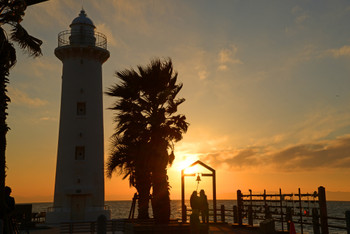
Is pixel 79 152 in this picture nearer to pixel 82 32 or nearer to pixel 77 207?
pixel 77 207

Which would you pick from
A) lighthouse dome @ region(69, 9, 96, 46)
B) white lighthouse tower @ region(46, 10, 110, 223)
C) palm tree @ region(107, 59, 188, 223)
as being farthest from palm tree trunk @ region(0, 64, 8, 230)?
lighthouse dome @ region(69, 9, 96, 46)

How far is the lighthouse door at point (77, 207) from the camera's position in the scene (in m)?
35.2

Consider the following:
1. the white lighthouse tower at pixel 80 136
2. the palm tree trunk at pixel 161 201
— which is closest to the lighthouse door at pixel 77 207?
the white lighthouse tower at pixel 80 136

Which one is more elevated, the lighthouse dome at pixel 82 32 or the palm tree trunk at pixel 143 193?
the lighthouse dome at pixel 82 32

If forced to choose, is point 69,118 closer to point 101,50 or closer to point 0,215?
point 101,50

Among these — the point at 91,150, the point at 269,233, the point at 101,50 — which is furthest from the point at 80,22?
the point at 269,233

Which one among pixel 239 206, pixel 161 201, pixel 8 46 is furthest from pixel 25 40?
pixel 239 206

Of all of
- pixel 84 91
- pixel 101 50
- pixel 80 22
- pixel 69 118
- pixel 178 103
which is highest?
pixel 80 22

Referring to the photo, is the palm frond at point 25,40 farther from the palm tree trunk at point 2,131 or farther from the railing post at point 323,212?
the railing post at point 323,212

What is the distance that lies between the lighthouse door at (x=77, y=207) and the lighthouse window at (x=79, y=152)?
11.4 ft

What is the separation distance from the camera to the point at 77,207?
35438 mm

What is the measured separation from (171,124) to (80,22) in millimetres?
22664

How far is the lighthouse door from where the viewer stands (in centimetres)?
3516

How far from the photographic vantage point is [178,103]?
21.5 metres
